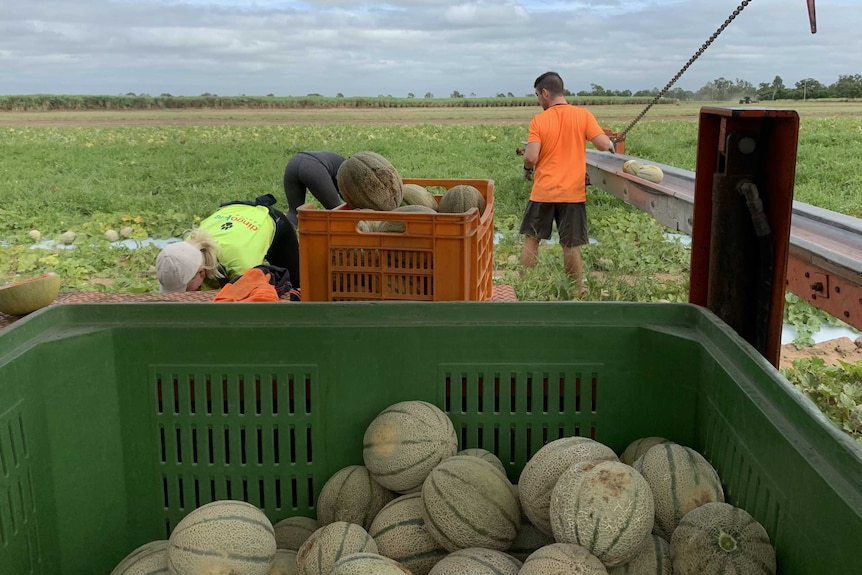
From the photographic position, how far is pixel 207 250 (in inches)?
169

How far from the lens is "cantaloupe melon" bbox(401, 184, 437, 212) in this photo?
3.64 m

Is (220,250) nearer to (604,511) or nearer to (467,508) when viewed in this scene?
(467,508)

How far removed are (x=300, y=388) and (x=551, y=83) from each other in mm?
5175

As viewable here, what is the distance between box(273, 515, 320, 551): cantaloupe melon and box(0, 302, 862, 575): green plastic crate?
0.04 m

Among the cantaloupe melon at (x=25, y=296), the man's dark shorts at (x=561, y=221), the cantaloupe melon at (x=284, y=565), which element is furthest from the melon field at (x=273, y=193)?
the cantaloupe melon at (x=25, y=296)

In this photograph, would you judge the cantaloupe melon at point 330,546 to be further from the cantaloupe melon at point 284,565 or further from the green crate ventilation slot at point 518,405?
the green crate ventilation slot at point 518,405

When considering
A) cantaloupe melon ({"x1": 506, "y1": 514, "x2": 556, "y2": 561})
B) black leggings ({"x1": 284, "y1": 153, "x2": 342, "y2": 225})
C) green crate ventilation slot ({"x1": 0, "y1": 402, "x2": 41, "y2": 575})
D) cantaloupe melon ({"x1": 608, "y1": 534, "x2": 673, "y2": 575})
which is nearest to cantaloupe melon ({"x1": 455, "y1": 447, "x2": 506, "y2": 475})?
cantaloupe melon ({"x1": 506, "y1": 514, "x2": 556, "y2": 561})

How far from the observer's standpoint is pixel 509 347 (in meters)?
1.90

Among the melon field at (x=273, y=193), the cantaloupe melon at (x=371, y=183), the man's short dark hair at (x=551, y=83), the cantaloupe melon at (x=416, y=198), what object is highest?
the man's short dark hair at (x=551, y=83)

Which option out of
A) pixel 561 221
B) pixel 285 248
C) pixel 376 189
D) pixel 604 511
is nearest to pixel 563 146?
pixel 561 221

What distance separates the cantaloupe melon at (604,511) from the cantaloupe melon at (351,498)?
49cm

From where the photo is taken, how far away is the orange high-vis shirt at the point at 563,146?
656 cm

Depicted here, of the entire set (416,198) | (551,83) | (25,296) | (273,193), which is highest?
(551,83)

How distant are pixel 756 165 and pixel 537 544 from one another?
1045 mm
